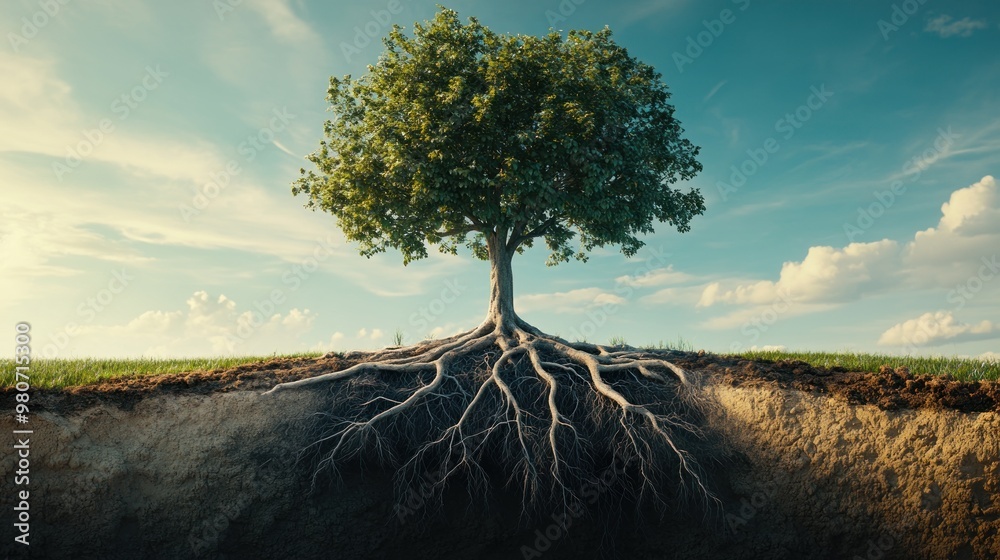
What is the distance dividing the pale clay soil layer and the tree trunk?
480 centimetres

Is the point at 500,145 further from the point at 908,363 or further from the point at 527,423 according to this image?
the point at 908,363

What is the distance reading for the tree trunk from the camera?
1631cm

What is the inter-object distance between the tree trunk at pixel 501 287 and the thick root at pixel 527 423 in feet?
4.78

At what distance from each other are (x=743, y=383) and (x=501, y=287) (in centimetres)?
598

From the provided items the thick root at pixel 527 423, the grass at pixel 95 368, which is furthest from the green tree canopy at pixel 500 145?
the grass at pixel 95 368

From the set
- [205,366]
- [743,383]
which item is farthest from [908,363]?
[205,366]

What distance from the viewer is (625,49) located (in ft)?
54.3

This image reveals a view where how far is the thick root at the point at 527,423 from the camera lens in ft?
41.6

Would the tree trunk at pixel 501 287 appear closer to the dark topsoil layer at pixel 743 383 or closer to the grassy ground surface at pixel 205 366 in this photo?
the dark topsoil layer at pixel 743 383

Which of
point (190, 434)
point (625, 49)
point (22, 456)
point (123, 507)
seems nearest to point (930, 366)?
point (625, 49)

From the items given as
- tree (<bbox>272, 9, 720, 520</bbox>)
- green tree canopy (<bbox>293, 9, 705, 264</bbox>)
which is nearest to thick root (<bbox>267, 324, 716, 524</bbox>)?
tree (<bbox>272, 9, 720, 520</bbox>)

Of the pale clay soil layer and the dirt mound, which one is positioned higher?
the dirt mound

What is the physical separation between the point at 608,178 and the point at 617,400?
16.8 feet

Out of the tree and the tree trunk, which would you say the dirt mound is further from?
the tree trunk
